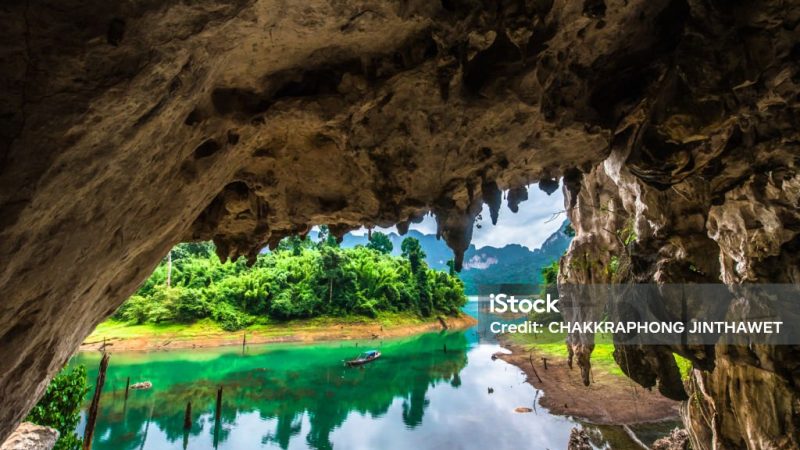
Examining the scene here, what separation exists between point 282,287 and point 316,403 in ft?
64.3

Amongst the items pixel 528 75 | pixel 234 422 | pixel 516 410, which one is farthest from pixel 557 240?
pixel 528 75

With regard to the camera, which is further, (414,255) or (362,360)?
(414,255)

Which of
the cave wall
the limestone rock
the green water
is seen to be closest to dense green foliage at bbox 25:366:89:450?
the limestone rock

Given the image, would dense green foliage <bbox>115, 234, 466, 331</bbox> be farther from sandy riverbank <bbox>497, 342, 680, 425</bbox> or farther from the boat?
sandy riverbank <bbox>497, 342, 680, 425</bbox>

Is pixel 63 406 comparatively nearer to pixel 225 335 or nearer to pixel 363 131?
pixel 363 131

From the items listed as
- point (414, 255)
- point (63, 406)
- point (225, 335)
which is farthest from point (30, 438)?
point (414, 255)

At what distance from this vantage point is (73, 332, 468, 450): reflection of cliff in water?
1859cm

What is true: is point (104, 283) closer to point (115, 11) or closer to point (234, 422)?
point (115, 11)

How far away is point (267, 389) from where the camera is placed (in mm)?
24453

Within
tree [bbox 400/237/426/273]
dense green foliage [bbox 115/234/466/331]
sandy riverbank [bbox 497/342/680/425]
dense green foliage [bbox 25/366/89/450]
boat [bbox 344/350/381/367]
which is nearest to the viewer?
dense green foliage [bbox 25/366/89/450]

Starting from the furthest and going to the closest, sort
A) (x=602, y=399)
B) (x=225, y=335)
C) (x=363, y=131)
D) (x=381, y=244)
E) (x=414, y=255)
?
(x=381, y=244), (x=414, y=255), (x=225, y=335), (x=602, y=399), (x=363, y=131)

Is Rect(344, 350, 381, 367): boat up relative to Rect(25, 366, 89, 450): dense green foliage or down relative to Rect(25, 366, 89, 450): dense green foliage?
down

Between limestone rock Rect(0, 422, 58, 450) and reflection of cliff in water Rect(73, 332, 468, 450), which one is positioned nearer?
limestone rock Rect(0, 422, 58, 450)

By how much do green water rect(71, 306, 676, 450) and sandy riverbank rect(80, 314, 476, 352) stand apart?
1.43 metres
